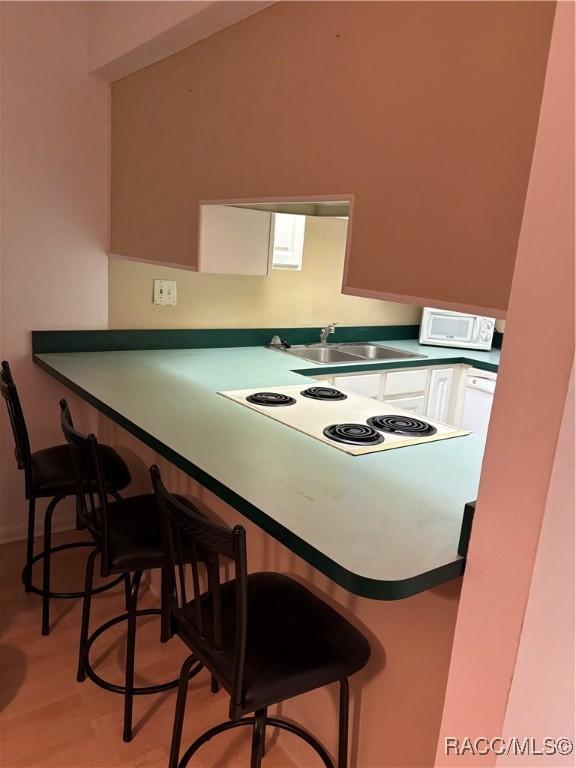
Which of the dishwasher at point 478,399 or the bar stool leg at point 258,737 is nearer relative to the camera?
the bar stool leg at point 258,737

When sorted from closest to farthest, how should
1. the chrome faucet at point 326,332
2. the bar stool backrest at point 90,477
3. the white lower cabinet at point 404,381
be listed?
the bar stool backrest at point 90,477
the white lower cabinet at point 404,381
the chrome faucet at point 326,332

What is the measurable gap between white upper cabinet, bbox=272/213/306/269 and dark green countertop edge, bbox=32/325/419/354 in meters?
0.37

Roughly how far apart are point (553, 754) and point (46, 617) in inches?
74.0

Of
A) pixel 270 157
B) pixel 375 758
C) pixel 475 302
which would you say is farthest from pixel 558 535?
pixel 270 157

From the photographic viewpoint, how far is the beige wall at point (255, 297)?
296 cm

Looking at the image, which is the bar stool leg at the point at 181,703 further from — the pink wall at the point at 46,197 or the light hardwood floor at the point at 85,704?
the pink wall at the point at 46,197

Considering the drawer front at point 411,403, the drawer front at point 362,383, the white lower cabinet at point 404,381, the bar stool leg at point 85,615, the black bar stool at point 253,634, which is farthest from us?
the drawer front at point 411,403

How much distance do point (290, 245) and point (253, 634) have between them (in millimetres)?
→ 2428

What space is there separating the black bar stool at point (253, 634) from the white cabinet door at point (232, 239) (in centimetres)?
105

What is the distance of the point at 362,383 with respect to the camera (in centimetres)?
317

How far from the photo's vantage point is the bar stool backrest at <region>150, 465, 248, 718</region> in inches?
45.5

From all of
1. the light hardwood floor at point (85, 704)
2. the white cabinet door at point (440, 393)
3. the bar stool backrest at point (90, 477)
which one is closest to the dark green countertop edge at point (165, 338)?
the white cabinet door at point (440, 393)

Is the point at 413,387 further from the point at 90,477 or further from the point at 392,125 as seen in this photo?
the point at 392,125

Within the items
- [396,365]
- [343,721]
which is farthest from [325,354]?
[343,721]
